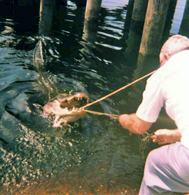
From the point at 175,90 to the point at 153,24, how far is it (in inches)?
245

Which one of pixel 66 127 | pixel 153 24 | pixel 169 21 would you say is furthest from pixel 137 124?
pixel 169 21

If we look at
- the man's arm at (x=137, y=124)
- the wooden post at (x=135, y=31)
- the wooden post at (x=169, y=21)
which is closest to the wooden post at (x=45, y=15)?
the wooden post at (x=135, y=31)

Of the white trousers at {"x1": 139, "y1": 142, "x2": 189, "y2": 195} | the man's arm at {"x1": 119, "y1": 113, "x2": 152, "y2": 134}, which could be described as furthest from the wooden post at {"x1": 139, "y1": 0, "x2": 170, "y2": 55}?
the white trousers at {"x1": 139, "y1": 142, "x2": 189, "y2": 195}

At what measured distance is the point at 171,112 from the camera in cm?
229

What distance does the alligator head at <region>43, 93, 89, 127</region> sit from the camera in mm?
4570

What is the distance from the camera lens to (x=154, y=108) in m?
2.41

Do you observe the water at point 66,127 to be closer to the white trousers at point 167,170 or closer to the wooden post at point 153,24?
the wooden post at point 153,24

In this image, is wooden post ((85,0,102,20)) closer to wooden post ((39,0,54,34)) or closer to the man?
wooden post ((39,0,54,34))

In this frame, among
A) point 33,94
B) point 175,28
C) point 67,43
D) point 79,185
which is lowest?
point 79,185

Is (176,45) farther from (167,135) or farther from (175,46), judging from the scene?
(167,135)

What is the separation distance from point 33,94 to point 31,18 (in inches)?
314

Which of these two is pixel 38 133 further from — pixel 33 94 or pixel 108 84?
pixel 108 84

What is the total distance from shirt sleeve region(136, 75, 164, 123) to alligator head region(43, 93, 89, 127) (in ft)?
7.37

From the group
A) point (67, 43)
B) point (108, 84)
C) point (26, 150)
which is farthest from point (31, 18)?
point (26, 150)
